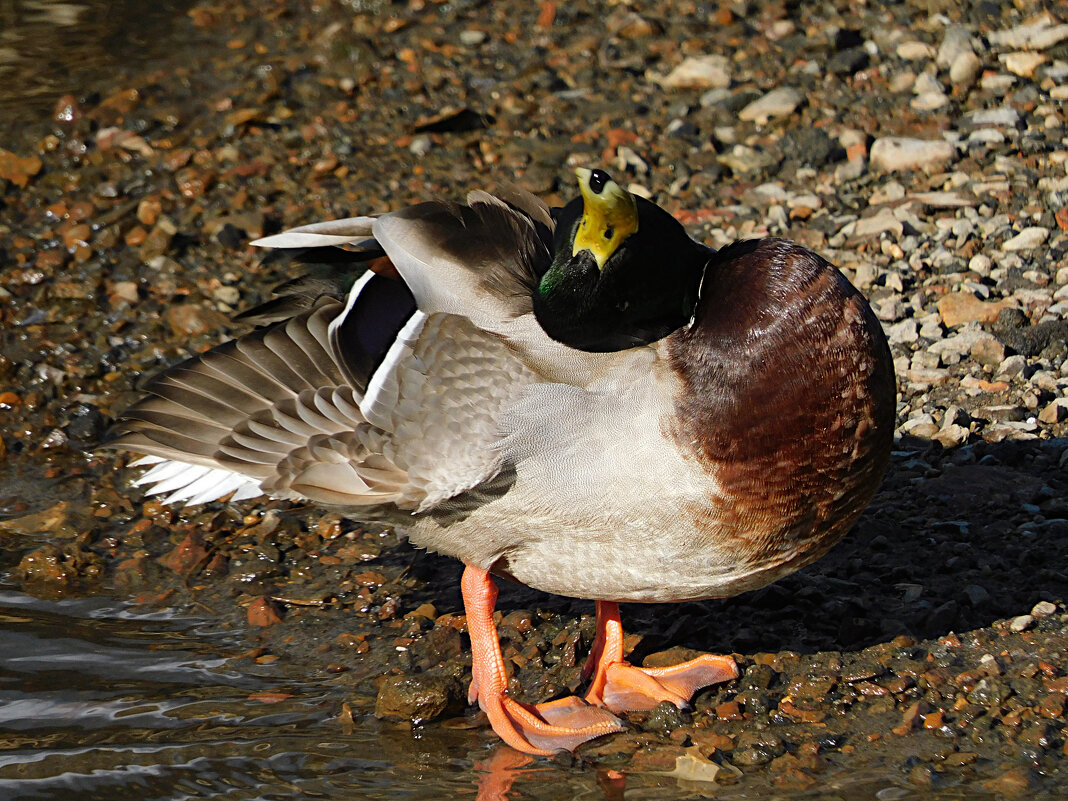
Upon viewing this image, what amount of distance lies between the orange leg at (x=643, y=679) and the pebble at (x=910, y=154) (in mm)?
2945

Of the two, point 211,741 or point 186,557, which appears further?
point 186,557

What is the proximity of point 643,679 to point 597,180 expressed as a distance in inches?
56.5

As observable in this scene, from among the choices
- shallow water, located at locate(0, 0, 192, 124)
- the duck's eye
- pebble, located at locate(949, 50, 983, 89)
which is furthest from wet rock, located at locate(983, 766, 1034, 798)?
shallow water, located at locate(0, 0, 192, 124)

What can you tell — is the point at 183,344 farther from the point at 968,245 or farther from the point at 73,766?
the point at 968,245

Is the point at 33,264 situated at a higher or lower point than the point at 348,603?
higher

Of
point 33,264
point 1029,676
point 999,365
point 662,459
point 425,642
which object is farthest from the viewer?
point 33,264

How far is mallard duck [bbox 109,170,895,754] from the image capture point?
320 centimetres

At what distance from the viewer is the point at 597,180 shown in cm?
312

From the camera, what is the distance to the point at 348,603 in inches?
169

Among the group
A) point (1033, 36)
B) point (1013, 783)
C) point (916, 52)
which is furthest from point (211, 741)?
point (1033, 36)

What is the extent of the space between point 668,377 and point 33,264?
11.5ft

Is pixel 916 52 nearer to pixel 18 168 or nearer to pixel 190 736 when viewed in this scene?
pixel 18 168

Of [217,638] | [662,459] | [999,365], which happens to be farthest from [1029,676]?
[217,638]

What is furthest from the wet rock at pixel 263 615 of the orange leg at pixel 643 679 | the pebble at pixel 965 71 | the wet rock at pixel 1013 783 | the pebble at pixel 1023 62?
the pebble at pixel 1023 62
